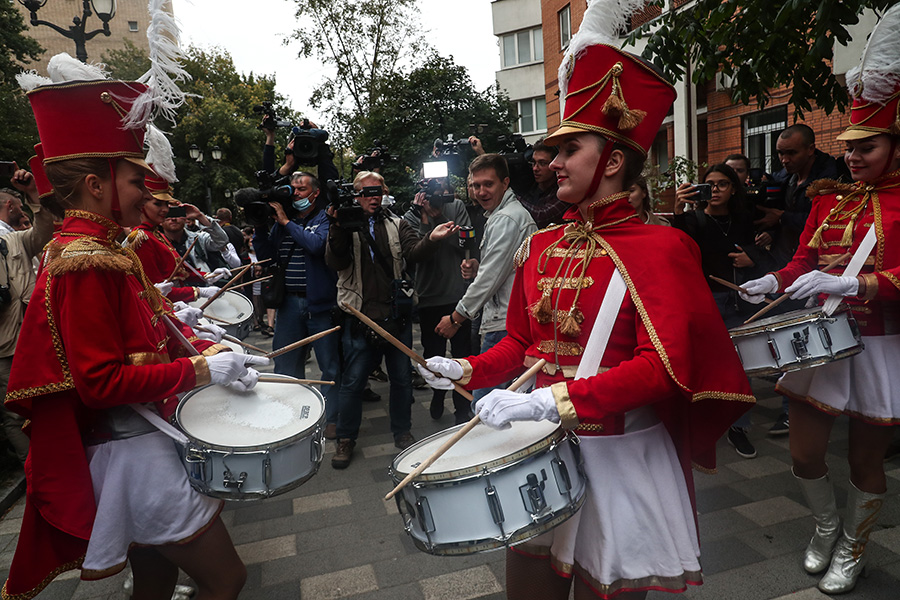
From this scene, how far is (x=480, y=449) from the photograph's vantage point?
1828 millimetres

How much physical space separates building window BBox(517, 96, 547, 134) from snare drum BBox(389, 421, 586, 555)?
26.2 m

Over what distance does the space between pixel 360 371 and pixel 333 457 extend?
755 millimetres

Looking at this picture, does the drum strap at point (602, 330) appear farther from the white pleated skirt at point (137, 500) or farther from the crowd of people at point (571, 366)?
the white pleated skirt at point (137, 500)

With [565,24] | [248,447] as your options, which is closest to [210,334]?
[248,447]

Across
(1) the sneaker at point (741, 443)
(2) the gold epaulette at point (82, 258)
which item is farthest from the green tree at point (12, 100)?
(1) the sneaker at point (741, 443)

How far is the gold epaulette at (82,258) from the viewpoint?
196 centimetres

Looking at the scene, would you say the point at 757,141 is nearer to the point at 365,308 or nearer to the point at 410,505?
the point at 365,308

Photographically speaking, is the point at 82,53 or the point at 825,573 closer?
the point at 825,573

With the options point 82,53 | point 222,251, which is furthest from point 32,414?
point 82,53

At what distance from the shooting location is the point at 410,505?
1.72m

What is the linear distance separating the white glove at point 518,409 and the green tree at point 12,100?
75.7 ft

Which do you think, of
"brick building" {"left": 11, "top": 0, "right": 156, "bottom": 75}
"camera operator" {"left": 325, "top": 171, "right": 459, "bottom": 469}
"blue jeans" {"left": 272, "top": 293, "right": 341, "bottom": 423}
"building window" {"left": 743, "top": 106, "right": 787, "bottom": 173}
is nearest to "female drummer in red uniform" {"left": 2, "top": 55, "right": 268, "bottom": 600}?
"camera operator" {"left": 325, "top": 171, "right": 459, "bottom": 469}

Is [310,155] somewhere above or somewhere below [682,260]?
above

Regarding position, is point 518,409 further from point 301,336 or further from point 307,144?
point 307,144
